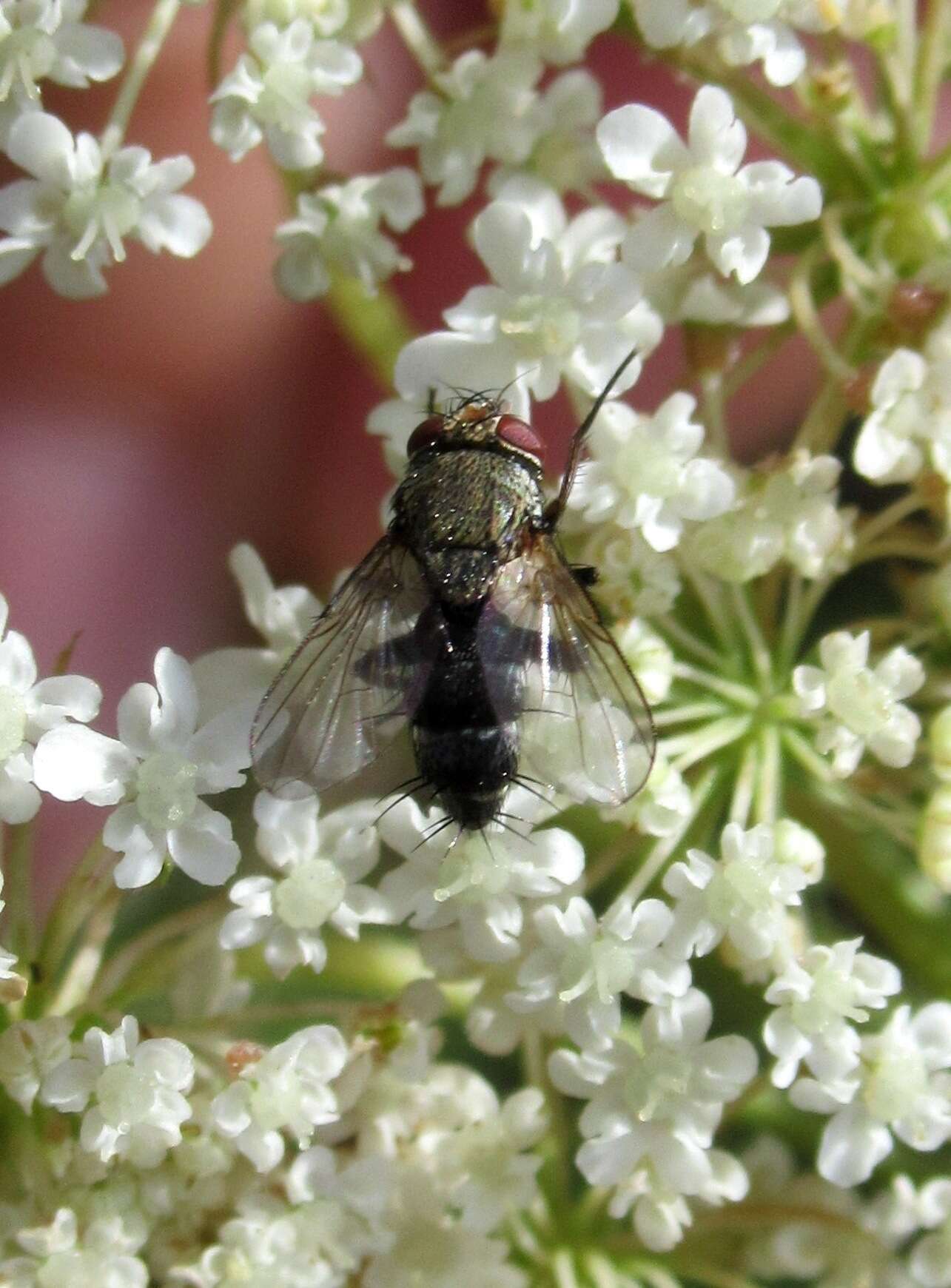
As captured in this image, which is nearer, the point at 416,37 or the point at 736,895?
the point at 736,895

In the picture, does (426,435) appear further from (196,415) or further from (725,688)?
(196,415)

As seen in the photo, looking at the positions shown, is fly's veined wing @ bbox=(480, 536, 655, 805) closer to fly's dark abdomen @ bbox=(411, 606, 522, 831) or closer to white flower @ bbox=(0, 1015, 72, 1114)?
fly's dark abdomen @ bbox=(411, 606, 522, 831)

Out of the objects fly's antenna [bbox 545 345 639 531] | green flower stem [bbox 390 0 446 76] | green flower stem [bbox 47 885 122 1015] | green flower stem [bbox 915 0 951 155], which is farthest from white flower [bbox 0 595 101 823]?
green flower stem [bbox 915 0 951 155]

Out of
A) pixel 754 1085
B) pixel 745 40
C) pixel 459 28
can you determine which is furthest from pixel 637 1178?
pixel 459 28

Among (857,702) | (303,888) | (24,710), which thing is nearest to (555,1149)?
(303,888)

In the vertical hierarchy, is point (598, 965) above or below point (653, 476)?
below
